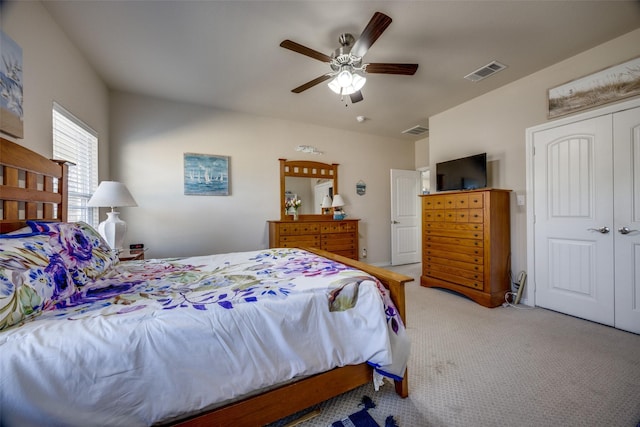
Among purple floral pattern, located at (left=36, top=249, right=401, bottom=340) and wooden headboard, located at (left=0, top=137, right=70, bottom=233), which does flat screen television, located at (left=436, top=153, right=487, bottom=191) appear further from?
wooden headboard, located at (left=0, top=137, right=70, bottom=233)

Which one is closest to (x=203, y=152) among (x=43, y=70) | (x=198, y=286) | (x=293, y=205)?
(x=293, y=205)

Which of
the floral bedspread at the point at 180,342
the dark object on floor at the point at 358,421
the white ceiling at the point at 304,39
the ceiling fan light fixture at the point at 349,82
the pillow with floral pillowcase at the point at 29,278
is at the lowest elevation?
the dark object on floor at the point at 358,421

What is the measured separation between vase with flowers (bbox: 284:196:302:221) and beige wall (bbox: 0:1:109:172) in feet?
8.53

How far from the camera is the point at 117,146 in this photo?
3.08 m

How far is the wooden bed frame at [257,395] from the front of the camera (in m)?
1.07

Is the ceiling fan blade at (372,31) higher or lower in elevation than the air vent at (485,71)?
lower

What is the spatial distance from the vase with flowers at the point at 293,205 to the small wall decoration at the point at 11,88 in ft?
9.55

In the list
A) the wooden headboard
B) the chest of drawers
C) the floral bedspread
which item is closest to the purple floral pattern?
the floral bedspread

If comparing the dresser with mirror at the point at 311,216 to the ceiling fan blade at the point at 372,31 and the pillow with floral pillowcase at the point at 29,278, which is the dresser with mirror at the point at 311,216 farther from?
the pillow with floral pillowcase at the point at 29,278

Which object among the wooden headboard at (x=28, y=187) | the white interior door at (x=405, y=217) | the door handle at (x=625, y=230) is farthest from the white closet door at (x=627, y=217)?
the wooden headboard at (x=28, y=187)

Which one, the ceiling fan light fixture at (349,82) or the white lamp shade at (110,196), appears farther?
the white lamp shade at (110,196)

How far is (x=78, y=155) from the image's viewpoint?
243cm

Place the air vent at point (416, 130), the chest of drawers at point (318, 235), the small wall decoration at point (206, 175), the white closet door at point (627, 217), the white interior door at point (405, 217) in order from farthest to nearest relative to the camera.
A: the white interior door at point (405, 217)
the air vent at point (416, 130)
the chest of drawers at point (318, 235)
the small wall decoration at point (206, 175)
the white closet door at point (627, 217)

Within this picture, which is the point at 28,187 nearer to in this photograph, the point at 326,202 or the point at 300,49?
the point at 300,49
